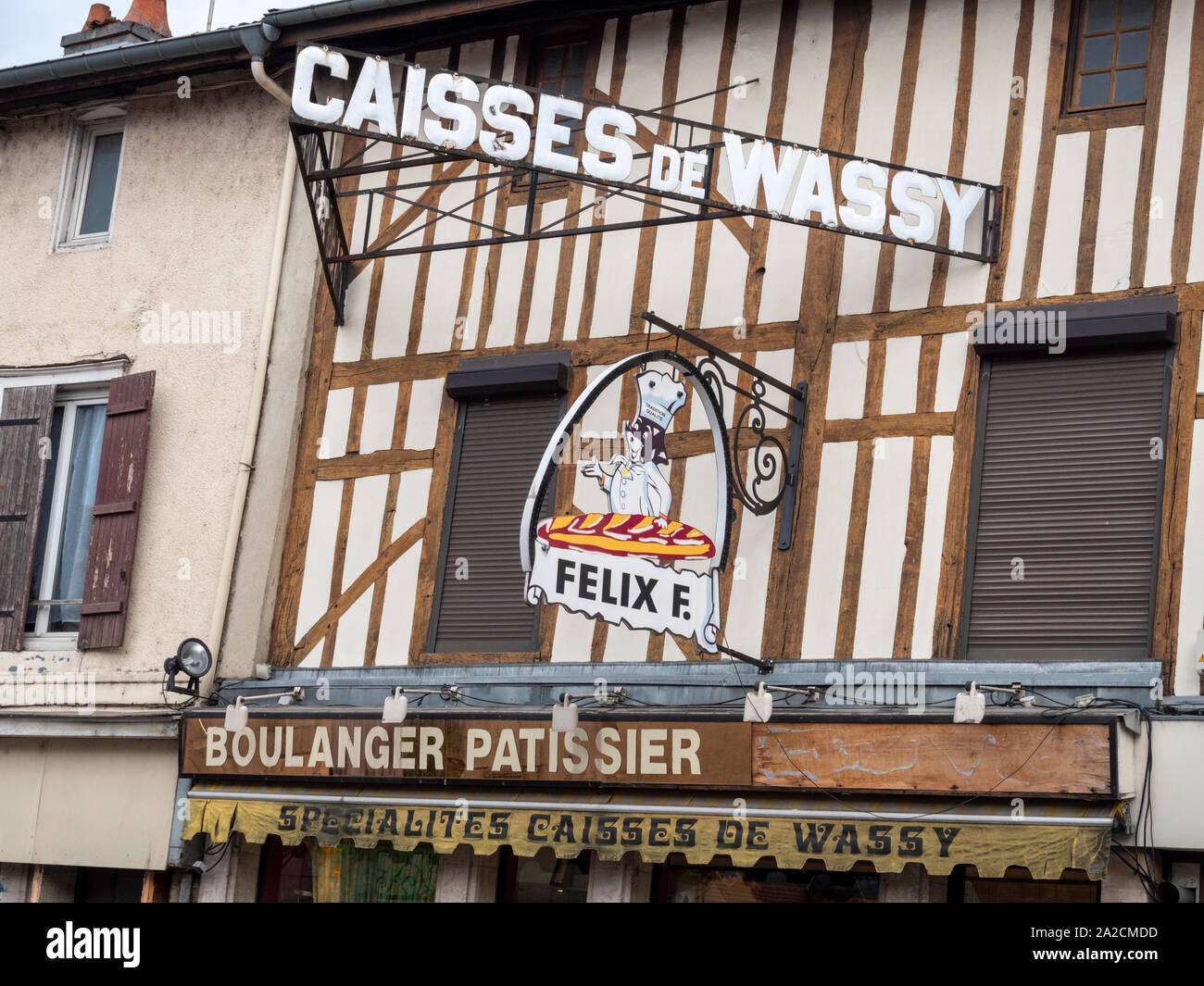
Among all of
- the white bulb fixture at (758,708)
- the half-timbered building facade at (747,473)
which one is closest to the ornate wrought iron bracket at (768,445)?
the half-timbered building facade at (747,473)

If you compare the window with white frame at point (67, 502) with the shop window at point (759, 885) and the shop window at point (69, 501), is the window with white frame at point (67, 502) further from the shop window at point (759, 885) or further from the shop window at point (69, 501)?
the shop window at point (759, 885)

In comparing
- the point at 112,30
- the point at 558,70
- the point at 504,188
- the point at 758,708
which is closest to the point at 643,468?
the point at 758,708

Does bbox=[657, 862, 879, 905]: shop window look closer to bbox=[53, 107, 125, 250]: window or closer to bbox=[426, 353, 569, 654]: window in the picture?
bbox=[426, 353, 569, 654]: window

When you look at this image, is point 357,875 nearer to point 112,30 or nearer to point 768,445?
point 768,445

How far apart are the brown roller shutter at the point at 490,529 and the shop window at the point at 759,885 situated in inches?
62.7

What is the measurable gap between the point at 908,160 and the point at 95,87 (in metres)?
5.84

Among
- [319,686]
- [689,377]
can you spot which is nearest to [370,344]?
[319,686]

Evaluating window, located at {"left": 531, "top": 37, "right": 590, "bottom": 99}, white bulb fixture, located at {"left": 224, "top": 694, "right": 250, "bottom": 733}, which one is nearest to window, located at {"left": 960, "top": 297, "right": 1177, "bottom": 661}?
window, located at {"left": 531, "top": 37, "right": 590, "bottom": 99}

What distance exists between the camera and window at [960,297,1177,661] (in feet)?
26.6

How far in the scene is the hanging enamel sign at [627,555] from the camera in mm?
7934

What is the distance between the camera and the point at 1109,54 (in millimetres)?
8844

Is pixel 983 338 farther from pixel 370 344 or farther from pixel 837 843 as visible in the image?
pixel 370 344

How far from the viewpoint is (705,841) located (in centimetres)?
838

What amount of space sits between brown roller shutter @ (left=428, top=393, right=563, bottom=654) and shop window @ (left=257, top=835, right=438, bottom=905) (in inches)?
48.8
